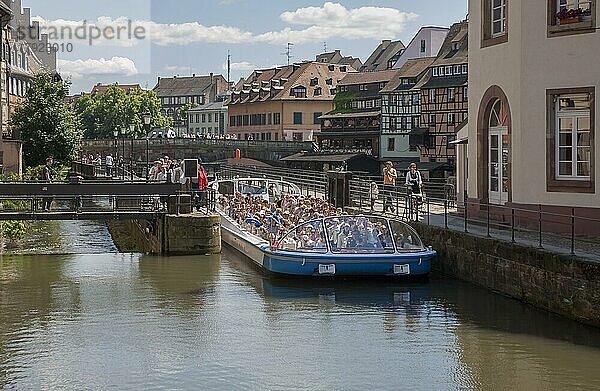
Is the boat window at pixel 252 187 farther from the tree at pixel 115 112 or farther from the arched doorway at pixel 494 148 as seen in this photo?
the tree at pixel 115 112

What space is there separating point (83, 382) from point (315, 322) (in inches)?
229

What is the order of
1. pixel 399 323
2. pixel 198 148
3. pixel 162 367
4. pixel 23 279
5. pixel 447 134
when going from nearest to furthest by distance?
pixel 162 367 < pixel 399 323 < pixel 23 279 < pixel 447 134 < pixel 198 148

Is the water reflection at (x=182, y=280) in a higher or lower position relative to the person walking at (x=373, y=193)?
lower

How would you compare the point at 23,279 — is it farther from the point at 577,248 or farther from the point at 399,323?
the point at 577,248

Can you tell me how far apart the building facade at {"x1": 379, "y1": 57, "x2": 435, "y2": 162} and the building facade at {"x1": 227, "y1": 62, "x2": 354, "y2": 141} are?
990 inches

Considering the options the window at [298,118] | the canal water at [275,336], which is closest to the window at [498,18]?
the canal water at [275,336]

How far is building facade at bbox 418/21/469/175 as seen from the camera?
74.4m

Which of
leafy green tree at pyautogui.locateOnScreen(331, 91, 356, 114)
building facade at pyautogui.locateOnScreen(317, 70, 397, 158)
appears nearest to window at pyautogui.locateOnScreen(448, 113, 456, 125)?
building facade at pyautogui.locateOnScreen(317, 70, 397, 158)

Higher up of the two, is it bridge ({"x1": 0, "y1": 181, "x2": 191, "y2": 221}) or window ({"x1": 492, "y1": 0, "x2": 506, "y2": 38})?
window ({"x1": 492, "y1": 0, "x2": 506, "y2": 38})

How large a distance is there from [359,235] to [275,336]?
21.3 feet

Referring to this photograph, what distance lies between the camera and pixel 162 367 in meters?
16.0

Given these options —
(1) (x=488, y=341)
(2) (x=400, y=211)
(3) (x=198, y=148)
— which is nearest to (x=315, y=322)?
(1) (x=488, y=341)

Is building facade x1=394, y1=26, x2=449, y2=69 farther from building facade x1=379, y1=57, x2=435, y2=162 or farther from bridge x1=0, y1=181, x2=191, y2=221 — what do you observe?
bridge x1=0, y1=181, x2=191, y2=221

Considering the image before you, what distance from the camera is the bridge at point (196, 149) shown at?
92.5 m
